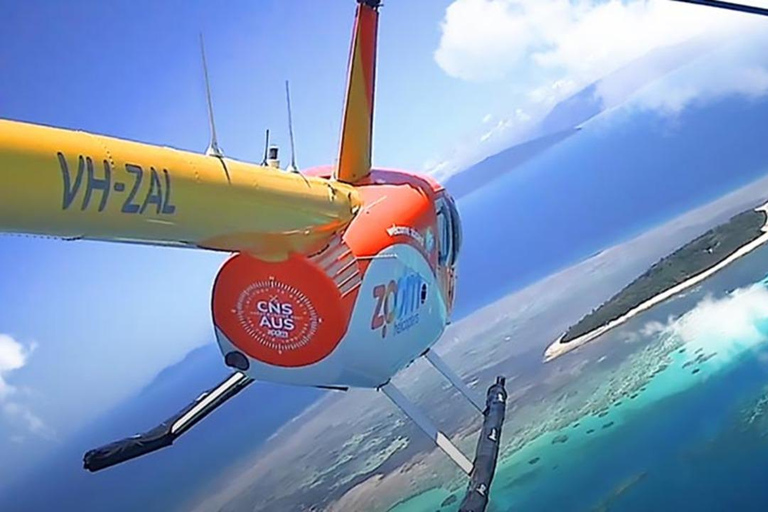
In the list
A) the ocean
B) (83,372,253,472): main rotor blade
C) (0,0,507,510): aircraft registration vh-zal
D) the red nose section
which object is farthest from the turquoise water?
the red nose section

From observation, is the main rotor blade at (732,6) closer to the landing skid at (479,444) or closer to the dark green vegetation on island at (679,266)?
the landing skid at (479,444)

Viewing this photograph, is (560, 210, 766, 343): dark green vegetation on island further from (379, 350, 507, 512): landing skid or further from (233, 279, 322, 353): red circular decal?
(233, 279, 322, 353): red circular decal

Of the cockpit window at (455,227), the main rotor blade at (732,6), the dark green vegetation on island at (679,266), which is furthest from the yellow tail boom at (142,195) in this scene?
the dark green vegetation on island at (679,266)

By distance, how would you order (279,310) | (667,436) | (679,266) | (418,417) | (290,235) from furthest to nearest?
(679,266)
(667,436)
(418,417)
(279,310)
(290,235)

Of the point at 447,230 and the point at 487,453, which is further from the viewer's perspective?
the point at 447,230

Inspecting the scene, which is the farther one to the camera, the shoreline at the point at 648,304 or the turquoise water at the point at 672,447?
the shoreline at the point at 648,304

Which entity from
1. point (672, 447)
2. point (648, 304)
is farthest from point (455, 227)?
point (648, 304)

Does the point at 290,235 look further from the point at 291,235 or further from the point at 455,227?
the point at 455,227
